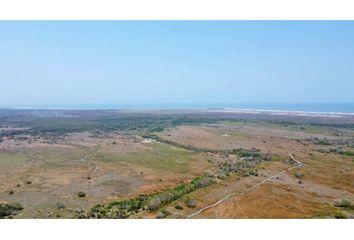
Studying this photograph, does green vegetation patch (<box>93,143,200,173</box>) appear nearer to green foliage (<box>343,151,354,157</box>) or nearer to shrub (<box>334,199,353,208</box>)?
shrub (<box>334,199,353,208</box>)

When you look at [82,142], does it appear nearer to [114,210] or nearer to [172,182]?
[172,182]

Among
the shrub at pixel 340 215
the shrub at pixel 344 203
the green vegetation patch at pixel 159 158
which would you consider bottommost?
the green vegetation patch at pixel 159 158

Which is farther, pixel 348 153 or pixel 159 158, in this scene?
pixel 348 153

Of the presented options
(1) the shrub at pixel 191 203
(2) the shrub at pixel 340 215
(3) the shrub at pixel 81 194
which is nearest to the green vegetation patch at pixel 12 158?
(3) the shrub at pixel 81 194

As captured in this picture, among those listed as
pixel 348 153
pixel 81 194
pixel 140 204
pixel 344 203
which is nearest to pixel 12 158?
pixel 81 194

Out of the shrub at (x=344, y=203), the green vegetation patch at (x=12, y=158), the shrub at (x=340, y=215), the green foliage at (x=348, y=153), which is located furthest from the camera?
the green foliage at (x=348, y=153)

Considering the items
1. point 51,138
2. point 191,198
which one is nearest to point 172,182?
point 191,198

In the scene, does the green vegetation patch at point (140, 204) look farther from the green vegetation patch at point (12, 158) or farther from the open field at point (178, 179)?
the green vegetation patch at point (12, 158)

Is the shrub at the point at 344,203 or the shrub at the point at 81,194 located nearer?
the shrub at the point at 344,203

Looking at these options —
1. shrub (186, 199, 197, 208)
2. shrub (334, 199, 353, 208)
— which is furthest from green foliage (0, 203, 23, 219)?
shrub (334, 199, 353, 208)

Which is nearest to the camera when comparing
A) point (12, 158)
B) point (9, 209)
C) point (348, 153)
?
point (9, 209)

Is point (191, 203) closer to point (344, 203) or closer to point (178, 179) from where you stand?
point (178, 179)
